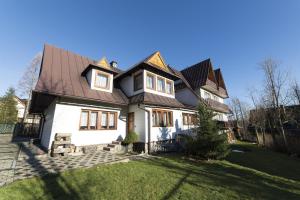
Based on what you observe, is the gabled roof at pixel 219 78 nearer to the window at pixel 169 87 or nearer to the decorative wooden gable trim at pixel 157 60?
the window at pixel 169 87

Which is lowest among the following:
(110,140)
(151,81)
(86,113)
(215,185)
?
(215,185)

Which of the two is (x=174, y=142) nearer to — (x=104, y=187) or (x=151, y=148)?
(x=151, y=148)

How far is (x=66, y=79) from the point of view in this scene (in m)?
11.6

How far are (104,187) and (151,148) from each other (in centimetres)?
698

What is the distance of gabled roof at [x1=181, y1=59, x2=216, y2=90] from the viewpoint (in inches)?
818

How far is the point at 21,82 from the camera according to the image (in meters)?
27.7

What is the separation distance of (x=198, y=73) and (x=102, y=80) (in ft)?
46.9

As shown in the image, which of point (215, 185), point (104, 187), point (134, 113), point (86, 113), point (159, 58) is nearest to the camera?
point (104, 187)

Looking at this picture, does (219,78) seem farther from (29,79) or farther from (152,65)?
(29,79)

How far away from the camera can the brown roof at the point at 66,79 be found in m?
10.2

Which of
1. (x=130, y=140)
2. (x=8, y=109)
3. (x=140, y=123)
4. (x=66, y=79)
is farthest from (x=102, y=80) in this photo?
(x=8, y=109)

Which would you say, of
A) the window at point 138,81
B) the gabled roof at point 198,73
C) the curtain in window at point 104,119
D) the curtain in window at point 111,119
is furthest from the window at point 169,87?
the curtain in window at point 104,119

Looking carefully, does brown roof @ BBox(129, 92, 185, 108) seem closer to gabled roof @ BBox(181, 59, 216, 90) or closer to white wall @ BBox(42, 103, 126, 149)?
white wall @ BBox(42, 103, 126, 149)

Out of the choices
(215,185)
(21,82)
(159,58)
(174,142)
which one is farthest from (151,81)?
(21,82)
